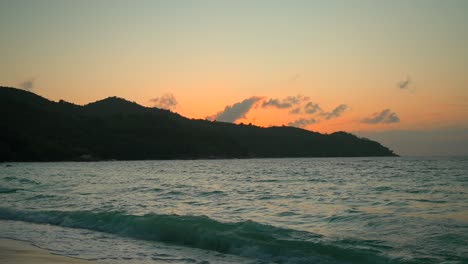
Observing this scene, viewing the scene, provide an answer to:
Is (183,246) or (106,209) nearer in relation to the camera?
(183,246)

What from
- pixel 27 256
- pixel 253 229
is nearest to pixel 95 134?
pixel 253 229

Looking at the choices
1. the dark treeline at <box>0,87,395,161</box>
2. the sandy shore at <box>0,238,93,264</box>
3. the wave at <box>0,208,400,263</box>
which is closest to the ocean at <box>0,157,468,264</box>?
the wave at <box>0,208,400,263</box>

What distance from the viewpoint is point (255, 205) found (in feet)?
63.8

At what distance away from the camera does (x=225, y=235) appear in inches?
495

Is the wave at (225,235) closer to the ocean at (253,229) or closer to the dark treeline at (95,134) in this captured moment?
the ocean at (253,229)

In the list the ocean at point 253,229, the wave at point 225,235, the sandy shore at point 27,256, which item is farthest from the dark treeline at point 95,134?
the sandy shore at point 27,256

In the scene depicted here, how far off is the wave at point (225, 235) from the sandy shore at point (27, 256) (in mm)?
3746

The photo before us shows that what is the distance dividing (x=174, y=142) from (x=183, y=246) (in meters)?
162

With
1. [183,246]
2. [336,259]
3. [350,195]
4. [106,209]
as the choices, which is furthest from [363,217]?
[106,209]

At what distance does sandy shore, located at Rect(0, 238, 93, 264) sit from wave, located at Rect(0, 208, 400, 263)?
375 centimetres

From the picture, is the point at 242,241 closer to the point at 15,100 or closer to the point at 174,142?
the point at 15,100

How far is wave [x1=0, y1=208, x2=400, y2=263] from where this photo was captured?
417 inches

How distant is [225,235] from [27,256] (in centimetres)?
518

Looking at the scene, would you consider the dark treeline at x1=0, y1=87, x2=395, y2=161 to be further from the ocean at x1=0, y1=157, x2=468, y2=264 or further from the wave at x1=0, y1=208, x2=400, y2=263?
the wave at x1=0, y1=208, x2=400, y2=263
